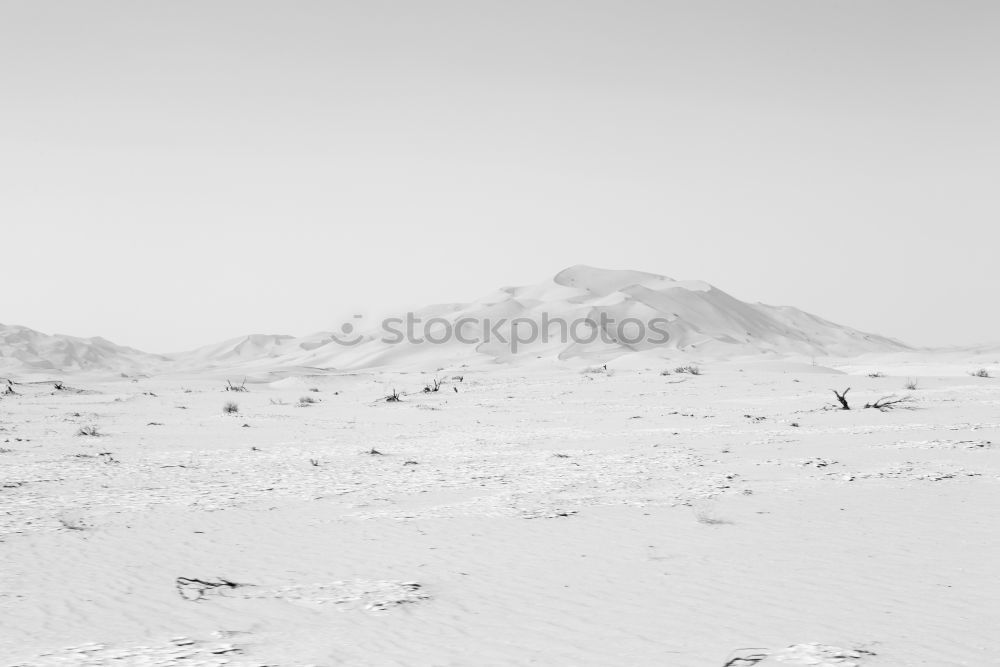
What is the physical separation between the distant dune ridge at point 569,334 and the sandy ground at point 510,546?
112ft

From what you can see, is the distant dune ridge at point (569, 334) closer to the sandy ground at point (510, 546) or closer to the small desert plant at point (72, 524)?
the sandy ground at point (510, 546)

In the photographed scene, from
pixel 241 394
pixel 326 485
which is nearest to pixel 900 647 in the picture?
pixel 326 485

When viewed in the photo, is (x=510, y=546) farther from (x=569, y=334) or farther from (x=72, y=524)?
(x=569, y=334)

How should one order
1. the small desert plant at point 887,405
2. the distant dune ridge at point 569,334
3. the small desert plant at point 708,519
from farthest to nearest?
the distant dune ridge at point 569,334 → the small desert plant at point 887,405 → the small desert plant at point 708,519

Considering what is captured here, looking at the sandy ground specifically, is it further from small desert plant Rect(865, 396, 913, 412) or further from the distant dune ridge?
the distant dune ridge

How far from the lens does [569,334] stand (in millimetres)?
55125

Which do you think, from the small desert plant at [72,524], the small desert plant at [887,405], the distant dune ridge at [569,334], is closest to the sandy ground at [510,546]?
the small desert plant at [72,524]

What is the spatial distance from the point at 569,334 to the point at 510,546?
163 feet

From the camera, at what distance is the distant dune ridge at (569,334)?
53.8 m

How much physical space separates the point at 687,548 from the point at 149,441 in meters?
9.25

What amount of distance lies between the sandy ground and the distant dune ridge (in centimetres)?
3404

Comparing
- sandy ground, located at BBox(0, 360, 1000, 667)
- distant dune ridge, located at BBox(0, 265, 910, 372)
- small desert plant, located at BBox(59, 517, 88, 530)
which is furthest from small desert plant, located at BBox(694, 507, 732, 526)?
distant dune ridge, located at BBox(0, 265, 910, 372)

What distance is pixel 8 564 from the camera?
5.16 m

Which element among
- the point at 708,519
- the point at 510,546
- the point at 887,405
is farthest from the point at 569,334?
the point at 510,546
